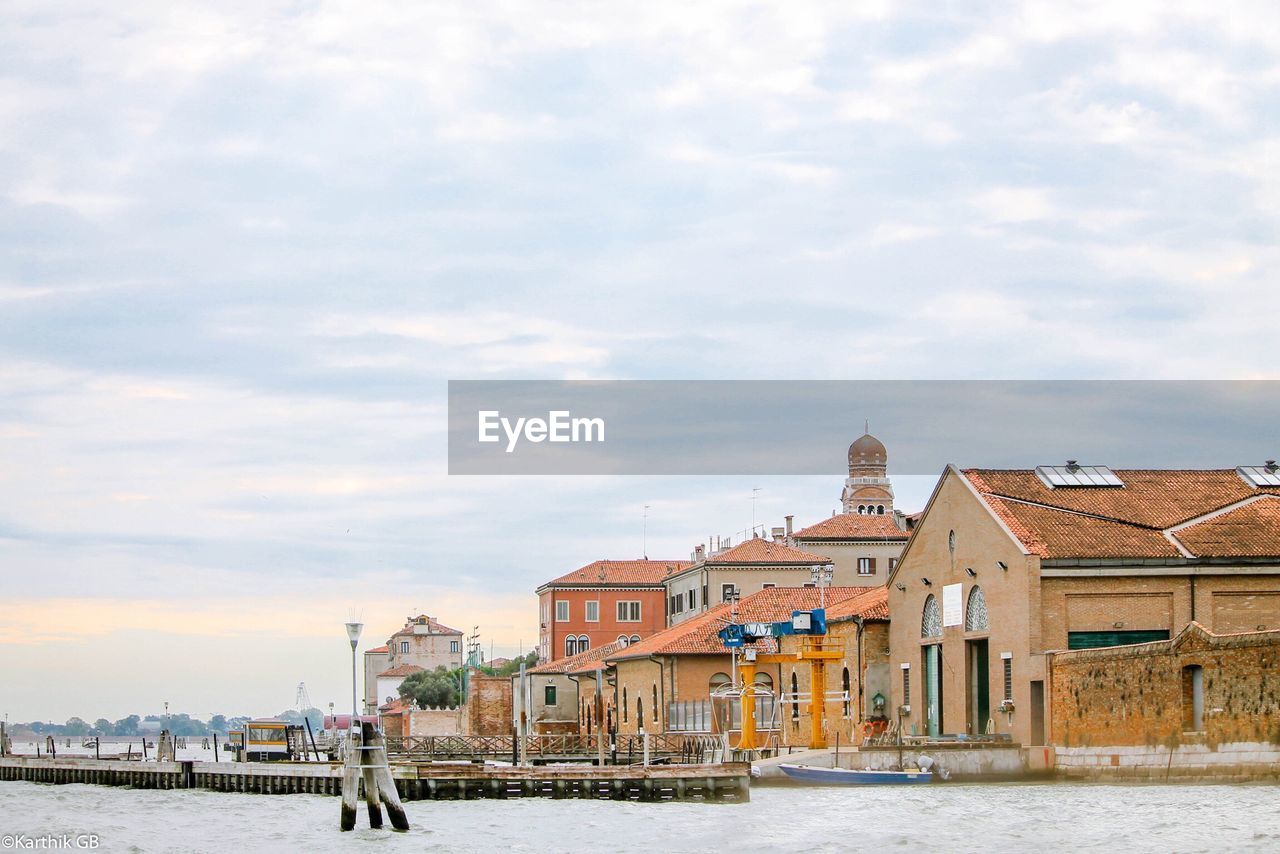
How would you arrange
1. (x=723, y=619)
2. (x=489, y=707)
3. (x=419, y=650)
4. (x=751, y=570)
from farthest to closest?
(x=419, y=650)
(x=489, y=707)
(x=751, y=570)
(x=723, y=619)

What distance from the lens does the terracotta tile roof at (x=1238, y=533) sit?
203 feet

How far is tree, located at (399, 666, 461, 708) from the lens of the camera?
533ft

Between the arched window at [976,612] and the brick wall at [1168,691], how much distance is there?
19.9 ft

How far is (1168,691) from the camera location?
51688 mm

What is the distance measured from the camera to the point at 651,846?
42000 mm

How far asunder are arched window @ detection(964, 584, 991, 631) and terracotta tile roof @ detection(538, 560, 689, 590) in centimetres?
6018

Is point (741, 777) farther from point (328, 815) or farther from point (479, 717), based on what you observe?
point (479, 717)

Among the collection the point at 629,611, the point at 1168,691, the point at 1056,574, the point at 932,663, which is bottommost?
the point at 1168,691

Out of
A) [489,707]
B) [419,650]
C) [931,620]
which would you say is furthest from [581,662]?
[419,650]

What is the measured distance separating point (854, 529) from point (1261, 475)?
4486 cm

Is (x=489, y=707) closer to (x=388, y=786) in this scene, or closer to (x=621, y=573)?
(x=621, y=573)

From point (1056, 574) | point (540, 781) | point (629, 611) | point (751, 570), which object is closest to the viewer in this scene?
point (540, 781)

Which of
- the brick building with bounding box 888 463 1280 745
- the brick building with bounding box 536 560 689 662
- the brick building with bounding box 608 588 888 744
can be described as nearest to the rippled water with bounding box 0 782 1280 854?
the brick building with bounding box 888 463 1280 745

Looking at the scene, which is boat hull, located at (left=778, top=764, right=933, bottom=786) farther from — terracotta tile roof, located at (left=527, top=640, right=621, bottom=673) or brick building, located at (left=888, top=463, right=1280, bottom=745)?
terracotta tile roof, located at (left=527, top=640, right=621, bottom=673)
